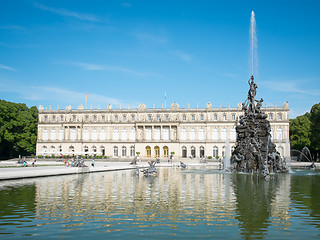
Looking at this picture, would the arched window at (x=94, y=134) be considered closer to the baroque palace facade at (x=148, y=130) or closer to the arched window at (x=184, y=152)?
the baroque palace facade at (x=148, y=130)

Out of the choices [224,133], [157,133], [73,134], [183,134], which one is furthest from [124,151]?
[224,133]

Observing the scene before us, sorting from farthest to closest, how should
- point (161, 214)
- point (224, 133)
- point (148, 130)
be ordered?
point (148, 130), point (224, 133), point (161, 214)

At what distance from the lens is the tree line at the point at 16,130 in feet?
230

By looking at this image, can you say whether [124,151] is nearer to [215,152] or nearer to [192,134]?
[192,134]

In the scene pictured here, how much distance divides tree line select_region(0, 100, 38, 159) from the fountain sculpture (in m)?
54.2

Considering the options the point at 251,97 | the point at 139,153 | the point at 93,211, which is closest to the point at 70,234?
the point at 93,211

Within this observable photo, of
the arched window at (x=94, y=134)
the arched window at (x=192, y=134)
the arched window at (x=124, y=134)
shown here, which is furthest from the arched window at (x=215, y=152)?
the arched window at (x=94, y=134)

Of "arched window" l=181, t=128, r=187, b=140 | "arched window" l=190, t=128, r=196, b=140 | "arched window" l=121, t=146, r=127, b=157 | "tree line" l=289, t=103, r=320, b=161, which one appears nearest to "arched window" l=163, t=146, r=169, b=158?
"arched window" l=181, t=128, r=187, b=140

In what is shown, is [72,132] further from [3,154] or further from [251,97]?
[251,97]

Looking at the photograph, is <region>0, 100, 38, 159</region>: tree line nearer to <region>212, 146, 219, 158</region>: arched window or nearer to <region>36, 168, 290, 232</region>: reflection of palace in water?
<region>212, 146, 219, 158</region>: arched window

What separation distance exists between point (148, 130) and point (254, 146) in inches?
2249

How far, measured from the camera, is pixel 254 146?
99.4ft

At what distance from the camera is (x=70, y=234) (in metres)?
9.47

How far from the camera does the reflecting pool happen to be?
9578 mm
